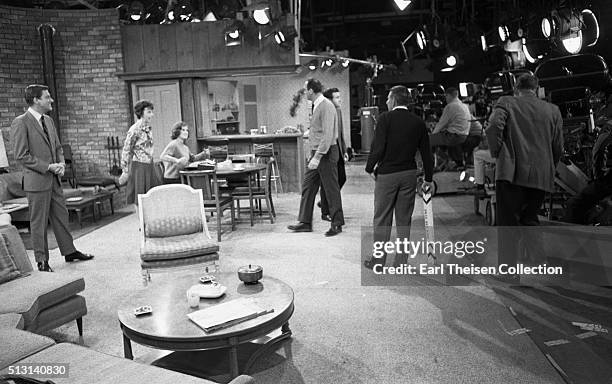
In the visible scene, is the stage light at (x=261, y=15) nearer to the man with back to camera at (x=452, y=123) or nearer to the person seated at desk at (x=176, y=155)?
the person seated at desk at (x=176, y=155)

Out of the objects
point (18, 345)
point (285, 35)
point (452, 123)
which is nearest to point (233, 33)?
point (285, 35)

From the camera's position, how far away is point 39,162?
4.88 meters

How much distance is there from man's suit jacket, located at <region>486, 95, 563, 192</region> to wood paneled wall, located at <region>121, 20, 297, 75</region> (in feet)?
19.3

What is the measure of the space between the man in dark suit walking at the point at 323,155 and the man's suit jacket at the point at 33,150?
2701 millimetres

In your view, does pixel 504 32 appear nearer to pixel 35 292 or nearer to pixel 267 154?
pixel 267 154

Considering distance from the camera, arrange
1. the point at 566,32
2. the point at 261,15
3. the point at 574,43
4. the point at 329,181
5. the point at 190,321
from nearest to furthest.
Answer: the point at 190,321
the point at 329,181
the point at 574,43
the point at 566,32
the point at 261,15

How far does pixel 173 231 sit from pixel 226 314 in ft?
6.52

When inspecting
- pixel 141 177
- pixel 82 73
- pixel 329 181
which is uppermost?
pixel 82 73

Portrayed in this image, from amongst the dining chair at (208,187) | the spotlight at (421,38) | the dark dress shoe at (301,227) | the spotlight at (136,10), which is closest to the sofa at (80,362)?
the dining chair at (208,187)

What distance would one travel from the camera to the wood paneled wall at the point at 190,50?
9.58m

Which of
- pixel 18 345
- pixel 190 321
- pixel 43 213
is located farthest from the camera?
pixel 43 213

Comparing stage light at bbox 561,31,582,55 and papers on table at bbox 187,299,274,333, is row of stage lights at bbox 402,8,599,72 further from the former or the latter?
papers on table at bbox 187,299,274,333

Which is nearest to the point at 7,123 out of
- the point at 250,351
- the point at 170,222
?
the point at 170,222

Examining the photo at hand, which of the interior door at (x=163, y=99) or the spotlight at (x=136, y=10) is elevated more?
the spotlight at (x=136, y=10)
